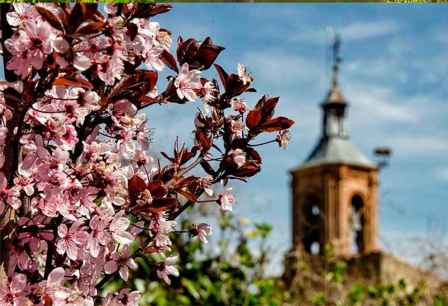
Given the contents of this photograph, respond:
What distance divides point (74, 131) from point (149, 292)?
3764mm

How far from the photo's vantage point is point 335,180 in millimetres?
41688

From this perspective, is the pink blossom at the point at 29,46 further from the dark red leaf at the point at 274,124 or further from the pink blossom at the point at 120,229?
the dark red leaf at the point at 274,124

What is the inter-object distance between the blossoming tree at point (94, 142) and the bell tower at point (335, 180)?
37.2 m

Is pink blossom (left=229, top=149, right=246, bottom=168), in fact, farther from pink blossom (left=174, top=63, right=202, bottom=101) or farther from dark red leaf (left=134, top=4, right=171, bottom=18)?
dark red leaf (left=134, top=4, right=171, bottom=18)

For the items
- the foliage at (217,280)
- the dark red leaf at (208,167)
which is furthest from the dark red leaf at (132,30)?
the foliage at (217,280)

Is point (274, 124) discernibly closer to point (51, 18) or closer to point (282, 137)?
point (282, 137)

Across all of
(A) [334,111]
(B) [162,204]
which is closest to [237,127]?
(B) [162,204]

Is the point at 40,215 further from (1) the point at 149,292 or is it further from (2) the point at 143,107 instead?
(1) the point at 149,292

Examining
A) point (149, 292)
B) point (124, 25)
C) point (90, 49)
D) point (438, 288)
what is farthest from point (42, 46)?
point (438, 288)

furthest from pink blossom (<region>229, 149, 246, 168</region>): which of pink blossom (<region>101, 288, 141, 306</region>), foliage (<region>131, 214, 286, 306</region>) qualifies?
foliage (<region>131, 214, 286, 306</region>)

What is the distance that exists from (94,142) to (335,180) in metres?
39.9

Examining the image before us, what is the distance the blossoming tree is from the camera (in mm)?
1946

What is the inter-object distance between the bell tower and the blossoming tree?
37165mm

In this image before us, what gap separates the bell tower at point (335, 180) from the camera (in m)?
40.2
